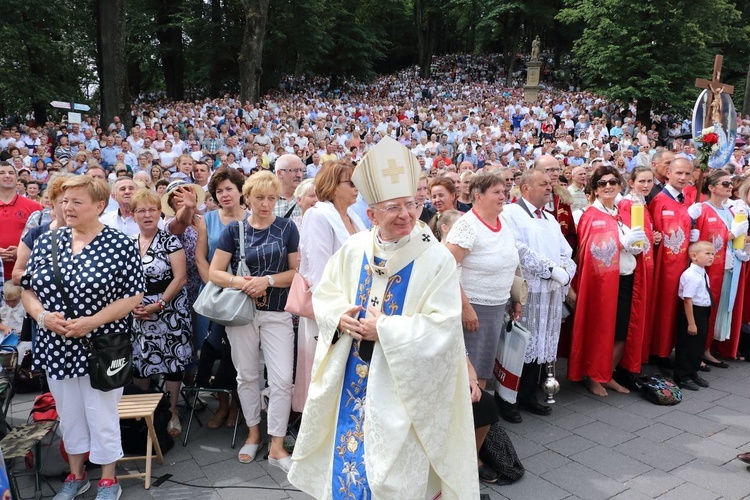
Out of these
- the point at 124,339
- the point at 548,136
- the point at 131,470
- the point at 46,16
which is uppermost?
the point at 46,16

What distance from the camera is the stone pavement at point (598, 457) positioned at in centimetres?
361

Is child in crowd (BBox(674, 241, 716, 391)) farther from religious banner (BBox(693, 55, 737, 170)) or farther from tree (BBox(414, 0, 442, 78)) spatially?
tree (BBox(414, 0, 442, 78))

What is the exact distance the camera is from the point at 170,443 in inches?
163

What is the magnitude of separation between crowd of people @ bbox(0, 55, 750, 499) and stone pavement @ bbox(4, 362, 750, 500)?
0.20 m

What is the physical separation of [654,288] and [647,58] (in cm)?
2639

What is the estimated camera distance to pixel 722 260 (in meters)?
5.93

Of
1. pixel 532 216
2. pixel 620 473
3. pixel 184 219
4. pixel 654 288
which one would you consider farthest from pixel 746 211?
pixel 184 219

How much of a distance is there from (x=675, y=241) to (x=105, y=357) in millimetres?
4906

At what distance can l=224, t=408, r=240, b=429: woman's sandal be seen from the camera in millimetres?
4520

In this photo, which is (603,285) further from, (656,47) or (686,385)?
(656,47)

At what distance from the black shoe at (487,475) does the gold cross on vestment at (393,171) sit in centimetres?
216

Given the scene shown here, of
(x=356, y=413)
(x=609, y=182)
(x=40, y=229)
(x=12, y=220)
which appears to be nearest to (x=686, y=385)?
(x=609, y=182)

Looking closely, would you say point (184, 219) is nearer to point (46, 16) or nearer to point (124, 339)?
point (124, 339)

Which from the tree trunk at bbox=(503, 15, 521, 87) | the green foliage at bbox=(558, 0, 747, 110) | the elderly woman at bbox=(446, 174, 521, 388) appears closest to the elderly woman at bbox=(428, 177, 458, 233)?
the elderly woman at bbox=(446, 174, 521, 388)
